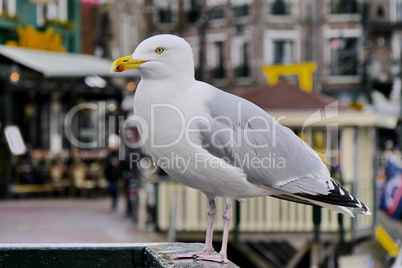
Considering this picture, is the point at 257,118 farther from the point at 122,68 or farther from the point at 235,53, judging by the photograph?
the point at 235,53

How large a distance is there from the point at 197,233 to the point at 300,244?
1.69 metres

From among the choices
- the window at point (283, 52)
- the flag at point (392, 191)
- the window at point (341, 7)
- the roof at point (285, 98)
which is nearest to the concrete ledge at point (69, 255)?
the roof at point (285, 98)

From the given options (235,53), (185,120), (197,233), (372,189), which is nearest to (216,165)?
(185,120)

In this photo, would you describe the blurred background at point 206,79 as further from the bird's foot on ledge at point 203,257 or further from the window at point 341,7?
the bird's foot on ledge at point 203,257

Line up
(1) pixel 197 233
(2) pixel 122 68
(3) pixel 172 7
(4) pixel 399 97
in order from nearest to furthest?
(2) pixel 122 68, (1) pixel 197 233, (4) pixel 399 97, (3) pixel 172 7

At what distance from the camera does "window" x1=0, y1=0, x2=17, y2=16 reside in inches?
809

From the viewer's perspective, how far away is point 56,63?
1934 centimetres

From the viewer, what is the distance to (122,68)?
10.9 ft

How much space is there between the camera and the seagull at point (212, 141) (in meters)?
3.38

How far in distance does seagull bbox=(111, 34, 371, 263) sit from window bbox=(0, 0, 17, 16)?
1775 centimetres

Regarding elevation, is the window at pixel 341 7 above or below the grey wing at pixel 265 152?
above

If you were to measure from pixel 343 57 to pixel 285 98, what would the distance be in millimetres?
22996

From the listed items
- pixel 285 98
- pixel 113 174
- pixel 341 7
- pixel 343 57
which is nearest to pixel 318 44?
pixel 343 57

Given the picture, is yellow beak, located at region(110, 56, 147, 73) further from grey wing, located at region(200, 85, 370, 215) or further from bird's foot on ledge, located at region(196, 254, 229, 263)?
bird's foot on ledge, located at region(196, 254, 229, 263)
